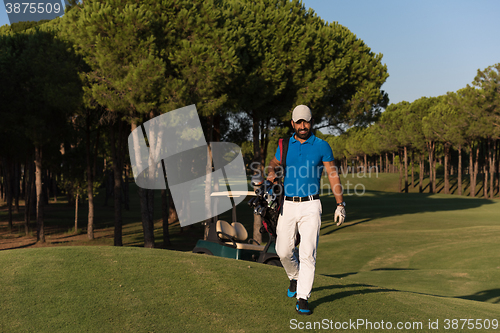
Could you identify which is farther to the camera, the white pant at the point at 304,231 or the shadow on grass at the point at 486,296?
the shadow on grass at the point at 486,296

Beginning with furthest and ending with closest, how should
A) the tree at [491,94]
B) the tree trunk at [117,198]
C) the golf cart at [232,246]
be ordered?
the tree at [491,94]
the tree trunk at [117,198]
the golf cart at [232,246]

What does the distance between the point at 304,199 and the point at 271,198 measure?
0.49m

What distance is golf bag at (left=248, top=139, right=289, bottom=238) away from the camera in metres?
4.99

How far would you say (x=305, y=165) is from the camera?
482 centimetres

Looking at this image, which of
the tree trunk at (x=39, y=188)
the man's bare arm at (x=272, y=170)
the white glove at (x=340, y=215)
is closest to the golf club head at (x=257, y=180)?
the man's bare arm at (x=272, y=170)

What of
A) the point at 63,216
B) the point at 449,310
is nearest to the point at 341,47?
the point at 449,310

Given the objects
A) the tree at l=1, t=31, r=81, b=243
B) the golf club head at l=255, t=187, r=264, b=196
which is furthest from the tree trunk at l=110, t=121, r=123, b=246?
the golf club head at l=255, t=187, r=264, b=196

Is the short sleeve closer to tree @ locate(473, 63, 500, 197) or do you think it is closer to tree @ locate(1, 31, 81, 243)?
tree @ locate(1, 31, 81, 243)

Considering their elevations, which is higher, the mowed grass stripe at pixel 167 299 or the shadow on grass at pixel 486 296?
the mowed grass stripe at pixel 167 299

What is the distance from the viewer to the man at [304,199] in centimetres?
470

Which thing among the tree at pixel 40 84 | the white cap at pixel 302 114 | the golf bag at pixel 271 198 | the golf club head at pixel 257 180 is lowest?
the golf bag at pixel 271 198

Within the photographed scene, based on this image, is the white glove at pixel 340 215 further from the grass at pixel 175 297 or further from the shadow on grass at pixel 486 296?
the shadow on grass at pixel 486 296

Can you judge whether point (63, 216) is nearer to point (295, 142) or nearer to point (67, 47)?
point (67, 47)

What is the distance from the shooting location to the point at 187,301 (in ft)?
16.9
